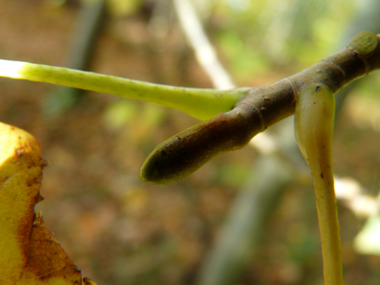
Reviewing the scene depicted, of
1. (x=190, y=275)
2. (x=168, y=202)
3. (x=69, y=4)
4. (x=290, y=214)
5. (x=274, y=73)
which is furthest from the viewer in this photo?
(x=69, y=4)

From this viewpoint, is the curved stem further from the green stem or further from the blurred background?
the blurred background

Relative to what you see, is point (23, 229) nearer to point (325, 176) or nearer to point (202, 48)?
point (325, 176)

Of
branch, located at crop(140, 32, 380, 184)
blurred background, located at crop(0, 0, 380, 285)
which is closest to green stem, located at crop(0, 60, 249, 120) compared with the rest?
branch, located at crop(140, 32, 380, 184)

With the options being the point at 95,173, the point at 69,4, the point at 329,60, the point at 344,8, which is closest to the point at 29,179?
the point at 329,60

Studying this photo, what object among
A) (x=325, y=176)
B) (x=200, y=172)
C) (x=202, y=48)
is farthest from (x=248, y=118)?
(x=200, y=172)

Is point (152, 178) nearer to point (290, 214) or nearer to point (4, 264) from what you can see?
point (4, 264)

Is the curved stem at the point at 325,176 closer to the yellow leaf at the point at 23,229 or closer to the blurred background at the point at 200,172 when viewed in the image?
the yellow leaf at the point at 23,229
